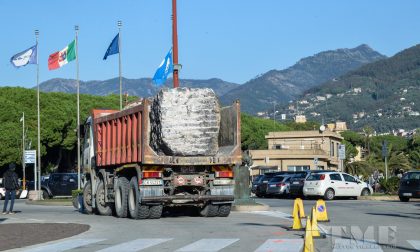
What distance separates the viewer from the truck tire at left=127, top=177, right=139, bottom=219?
21688 mm

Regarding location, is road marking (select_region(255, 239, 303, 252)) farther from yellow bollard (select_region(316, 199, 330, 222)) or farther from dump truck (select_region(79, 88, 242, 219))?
dump truck (select_region(79, 88, 242, 219))

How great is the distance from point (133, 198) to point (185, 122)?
9.14ft

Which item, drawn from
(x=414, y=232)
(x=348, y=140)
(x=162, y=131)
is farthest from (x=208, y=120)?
(x=348, y=140)

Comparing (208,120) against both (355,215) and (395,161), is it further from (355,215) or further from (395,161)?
(395,161)

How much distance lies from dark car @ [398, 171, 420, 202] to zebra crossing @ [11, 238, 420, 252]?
20.9 metres

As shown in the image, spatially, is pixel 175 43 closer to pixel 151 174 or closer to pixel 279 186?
pixel 151 174

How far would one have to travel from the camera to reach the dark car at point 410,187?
3512cm

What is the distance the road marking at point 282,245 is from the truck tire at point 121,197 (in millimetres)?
8295

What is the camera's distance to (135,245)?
1466 centimetres

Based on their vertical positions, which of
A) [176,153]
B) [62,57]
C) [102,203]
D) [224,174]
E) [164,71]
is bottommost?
[102,203]

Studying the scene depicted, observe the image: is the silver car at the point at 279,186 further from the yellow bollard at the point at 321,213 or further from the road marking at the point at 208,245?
the road marking at the point at 208,245

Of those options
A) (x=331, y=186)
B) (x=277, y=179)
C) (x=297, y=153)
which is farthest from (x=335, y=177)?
(x=297, y=153)

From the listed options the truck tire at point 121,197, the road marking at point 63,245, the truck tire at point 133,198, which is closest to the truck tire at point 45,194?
the truck tire at point 121,197

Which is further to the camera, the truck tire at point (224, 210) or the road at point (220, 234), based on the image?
the truck tire at point (224, 210)
